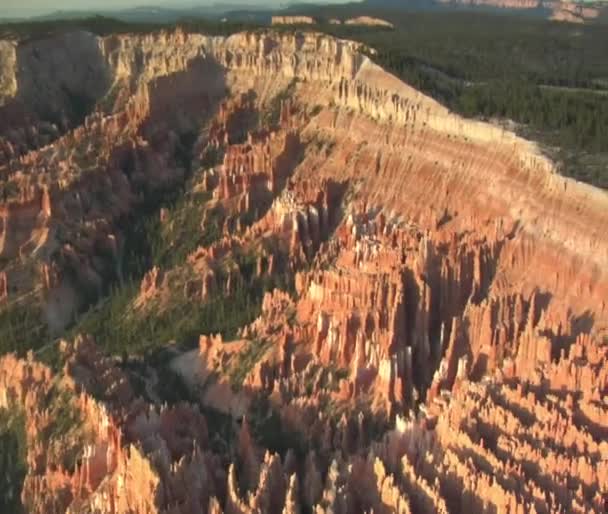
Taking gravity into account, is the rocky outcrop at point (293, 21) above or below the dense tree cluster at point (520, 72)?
below

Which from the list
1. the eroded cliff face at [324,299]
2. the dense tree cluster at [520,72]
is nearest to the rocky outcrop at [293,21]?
the dense tree cluster at [520,72]

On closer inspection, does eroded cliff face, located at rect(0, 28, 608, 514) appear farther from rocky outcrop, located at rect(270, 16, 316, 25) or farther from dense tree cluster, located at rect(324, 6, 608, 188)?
rocky outcrop, located at rect(270, 16, 316, 25)

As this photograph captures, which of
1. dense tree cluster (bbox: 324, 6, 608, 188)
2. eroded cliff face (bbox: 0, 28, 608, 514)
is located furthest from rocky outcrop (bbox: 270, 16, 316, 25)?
eroded cliff face (bbox: 0, 28, 608, 514)

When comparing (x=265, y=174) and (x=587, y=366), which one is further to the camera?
(x=265, y=174)

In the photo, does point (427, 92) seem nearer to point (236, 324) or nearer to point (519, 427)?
point (236, 324)


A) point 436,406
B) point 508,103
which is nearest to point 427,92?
point 508,103

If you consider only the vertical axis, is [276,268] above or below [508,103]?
below

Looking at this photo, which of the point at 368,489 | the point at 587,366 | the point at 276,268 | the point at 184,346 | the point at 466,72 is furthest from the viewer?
the point at 466,72

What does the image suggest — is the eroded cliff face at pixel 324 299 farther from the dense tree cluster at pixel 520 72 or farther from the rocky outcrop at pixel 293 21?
the rocky outcrop at pixel 293 21

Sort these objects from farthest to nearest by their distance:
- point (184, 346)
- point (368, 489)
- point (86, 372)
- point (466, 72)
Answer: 1. point (466, 72)
2. point (184, 346)
3. point (86, 372)
4. point (368, 489)
